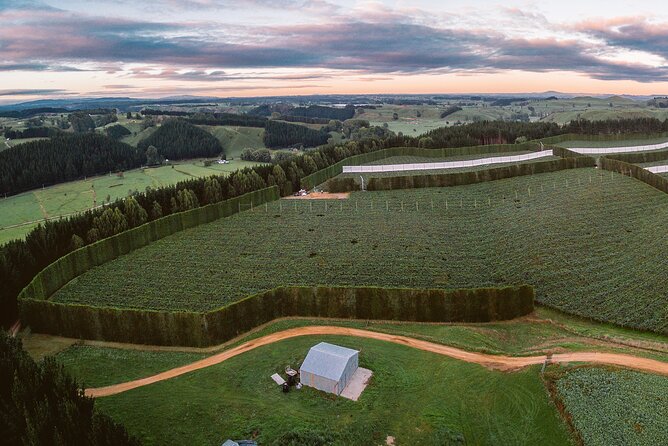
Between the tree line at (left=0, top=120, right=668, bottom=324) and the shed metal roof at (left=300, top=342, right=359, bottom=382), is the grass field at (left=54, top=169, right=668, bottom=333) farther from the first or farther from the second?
the shed metal roof at (left=300, top=342, right=359, bottom=382)

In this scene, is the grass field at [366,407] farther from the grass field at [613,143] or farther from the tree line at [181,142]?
the tree line at [181,142]

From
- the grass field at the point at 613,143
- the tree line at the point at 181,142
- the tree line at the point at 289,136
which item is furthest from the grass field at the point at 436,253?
the tree line at the point at 289,136

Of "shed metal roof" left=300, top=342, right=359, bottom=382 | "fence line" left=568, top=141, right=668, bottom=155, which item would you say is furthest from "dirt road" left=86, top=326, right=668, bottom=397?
"fence line" left=568, top=141, right=668, bottom=155

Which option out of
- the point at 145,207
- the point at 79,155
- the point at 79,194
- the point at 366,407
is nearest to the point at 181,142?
the point at 79,155

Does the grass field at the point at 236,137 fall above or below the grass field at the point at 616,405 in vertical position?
above

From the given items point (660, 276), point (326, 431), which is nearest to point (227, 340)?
point (326, 431)

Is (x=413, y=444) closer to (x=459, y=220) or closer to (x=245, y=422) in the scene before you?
(x=245, y=422)
